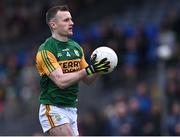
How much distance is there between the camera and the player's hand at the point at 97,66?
9383mm

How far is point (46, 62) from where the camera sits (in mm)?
9719

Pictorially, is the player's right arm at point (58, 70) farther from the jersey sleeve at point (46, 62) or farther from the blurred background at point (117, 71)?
the blurred background at point (117, 71)

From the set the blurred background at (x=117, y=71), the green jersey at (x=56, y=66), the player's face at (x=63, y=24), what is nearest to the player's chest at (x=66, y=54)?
the green jersey at (x=56, y=66)

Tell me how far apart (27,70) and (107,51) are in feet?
32.6

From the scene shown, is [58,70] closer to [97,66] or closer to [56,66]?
[56,66]

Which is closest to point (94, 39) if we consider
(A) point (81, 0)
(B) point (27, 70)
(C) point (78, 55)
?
(B) point (27, 70)

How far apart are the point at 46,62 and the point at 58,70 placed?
194mm

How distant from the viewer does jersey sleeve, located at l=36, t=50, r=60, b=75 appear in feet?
31.8

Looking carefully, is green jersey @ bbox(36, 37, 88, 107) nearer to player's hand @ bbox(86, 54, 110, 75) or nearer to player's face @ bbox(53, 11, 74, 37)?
player's face @ bbox(53, 11, 74, 37)

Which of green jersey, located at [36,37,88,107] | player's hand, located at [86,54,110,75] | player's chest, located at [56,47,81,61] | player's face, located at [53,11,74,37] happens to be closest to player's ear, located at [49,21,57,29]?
player's face, located at [53,11,74,37]

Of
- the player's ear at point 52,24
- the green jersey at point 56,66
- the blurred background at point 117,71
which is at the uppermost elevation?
the player's ear at point 52,24

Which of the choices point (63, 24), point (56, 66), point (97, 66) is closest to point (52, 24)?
point (63, 24)

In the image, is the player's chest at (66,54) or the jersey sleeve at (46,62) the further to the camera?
the player's chest at (66,54)

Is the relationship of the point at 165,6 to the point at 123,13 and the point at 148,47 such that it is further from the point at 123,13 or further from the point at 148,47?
the point at 148,47
